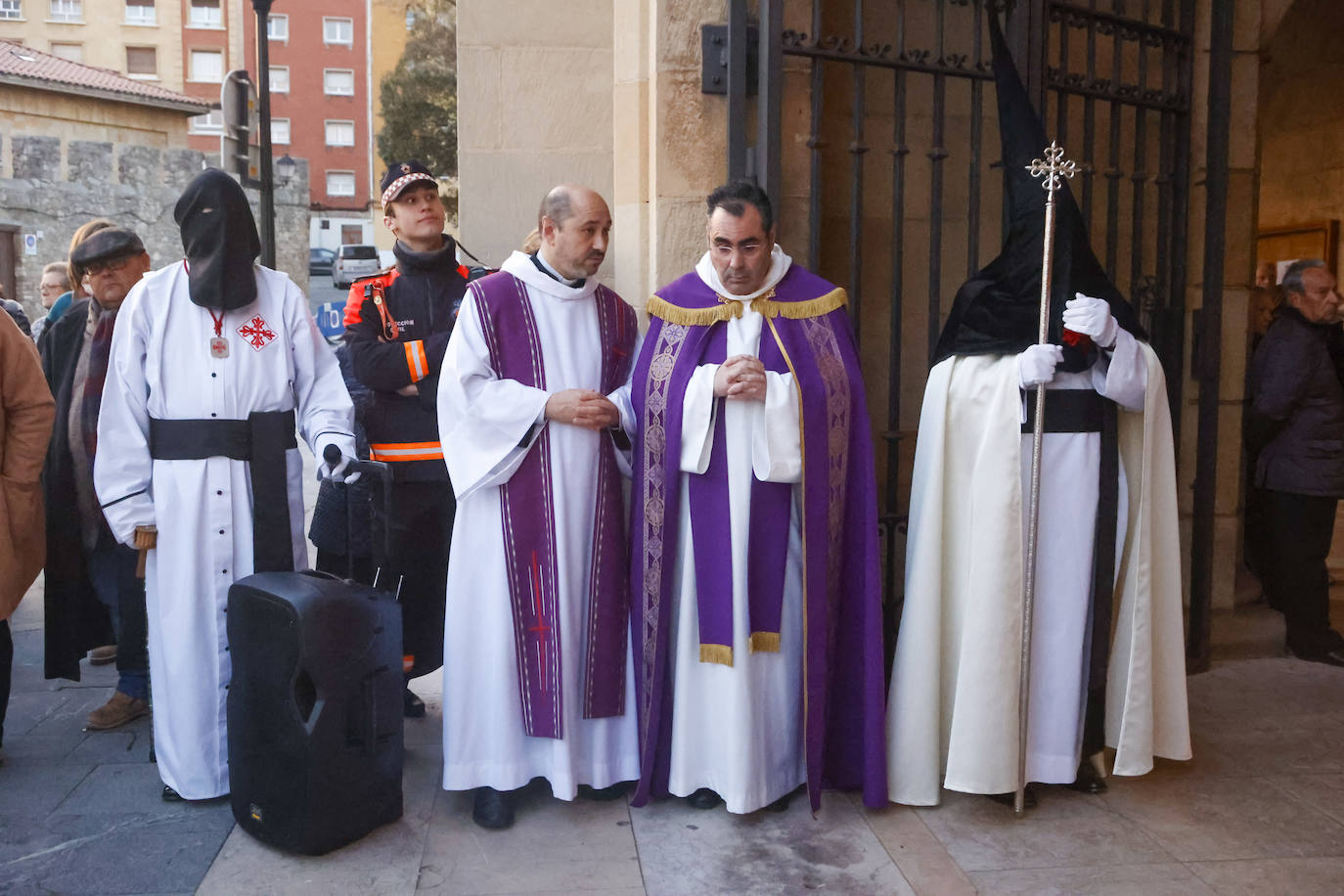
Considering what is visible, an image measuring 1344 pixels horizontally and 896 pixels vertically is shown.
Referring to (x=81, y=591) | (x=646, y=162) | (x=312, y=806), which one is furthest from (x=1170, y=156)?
(x=81, y=591)

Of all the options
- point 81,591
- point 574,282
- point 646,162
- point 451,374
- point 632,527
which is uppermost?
point 646,162

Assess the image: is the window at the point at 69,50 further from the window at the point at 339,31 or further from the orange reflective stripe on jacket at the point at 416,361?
the orange reflective stripe on jacket at the point at 416,361

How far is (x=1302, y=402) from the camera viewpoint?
213 inches

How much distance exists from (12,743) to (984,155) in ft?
14.2

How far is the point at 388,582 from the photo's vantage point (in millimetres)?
4102

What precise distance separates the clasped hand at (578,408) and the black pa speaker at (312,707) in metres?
0.72

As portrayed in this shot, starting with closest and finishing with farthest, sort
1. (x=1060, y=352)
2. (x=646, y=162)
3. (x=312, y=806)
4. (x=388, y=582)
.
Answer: (x=312, y=806)
(x=1060, y=352)
(x=388, y=582)
(x=646, y=162)

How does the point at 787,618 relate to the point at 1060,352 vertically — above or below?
below

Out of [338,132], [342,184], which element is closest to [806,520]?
[342,184]

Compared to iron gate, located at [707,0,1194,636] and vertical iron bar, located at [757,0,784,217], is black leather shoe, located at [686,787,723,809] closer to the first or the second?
iron gate, located at [707,0,1194,636]

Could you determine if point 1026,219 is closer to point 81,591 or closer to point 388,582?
point 388,582

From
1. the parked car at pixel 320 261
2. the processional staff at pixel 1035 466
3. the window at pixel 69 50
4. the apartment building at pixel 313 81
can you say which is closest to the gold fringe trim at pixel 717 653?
the processional staff at pixel 1035 466

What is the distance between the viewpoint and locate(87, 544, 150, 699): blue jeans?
13.6ft

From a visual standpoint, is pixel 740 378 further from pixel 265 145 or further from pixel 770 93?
pixel 265 145
